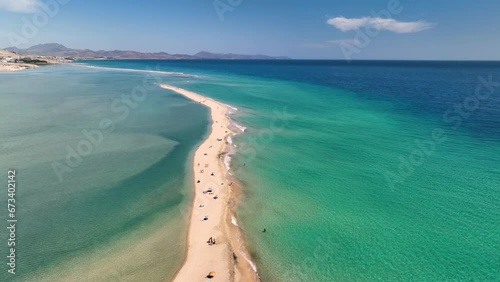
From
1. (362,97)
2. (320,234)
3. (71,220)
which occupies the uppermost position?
(362,97)

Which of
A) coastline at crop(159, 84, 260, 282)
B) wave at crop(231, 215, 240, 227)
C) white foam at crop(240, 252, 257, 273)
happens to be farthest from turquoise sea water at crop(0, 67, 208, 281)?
white foam at crop(240, 252, 257, 273)

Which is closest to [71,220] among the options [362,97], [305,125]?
[305,125]

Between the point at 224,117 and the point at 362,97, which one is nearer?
the point at 224,117

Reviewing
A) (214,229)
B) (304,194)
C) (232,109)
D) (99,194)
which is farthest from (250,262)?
(232,109)

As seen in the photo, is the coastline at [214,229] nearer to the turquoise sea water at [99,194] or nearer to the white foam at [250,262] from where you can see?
the white foam at [250,262]

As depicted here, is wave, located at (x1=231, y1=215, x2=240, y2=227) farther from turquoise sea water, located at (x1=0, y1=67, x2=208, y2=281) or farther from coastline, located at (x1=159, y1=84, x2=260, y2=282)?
turquoise sea water, located at (x1=0, y1=67, x2=208, y2=281)

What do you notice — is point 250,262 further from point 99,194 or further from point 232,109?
point 232,109

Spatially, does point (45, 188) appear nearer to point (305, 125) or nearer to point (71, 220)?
point (71, 220)

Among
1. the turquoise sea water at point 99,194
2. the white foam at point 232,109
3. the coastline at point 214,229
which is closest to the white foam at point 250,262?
the coastline at point 214,229
